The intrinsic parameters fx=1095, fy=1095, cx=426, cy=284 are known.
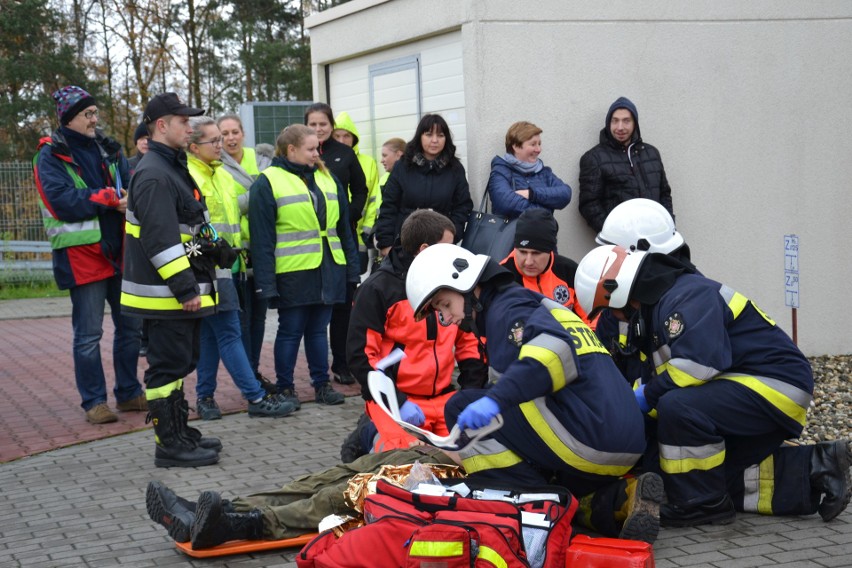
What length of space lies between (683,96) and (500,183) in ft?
6.59

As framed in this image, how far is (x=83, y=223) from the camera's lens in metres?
7.73

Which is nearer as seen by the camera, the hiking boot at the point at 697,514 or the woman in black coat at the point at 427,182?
the hiking boot at the point at 697,514

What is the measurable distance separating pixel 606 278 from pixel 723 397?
0.80 m

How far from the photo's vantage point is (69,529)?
552cm

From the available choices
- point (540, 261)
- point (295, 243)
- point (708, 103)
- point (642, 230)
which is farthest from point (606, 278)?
point (708, 103)

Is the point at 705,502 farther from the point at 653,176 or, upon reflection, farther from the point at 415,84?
the point at 415,84

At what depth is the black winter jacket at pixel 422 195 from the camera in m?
8.12

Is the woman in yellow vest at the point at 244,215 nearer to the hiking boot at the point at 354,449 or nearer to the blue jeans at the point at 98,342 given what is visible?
the blue jeans at the point at 98,342

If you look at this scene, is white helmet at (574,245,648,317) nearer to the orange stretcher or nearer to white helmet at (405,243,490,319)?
white helmet at (405,243,490,319)

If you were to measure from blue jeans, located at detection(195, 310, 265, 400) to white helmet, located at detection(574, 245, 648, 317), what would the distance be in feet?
10.6

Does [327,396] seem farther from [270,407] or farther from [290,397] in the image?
[270,407]

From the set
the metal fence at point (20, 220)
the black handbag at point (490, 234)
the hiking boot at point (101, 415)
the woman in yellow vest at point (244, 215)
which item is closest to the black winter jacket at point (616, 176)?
the black handbag at point (490, 234)

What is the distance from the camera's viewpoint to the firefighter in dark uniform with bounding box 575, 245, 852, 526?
516 centimetres

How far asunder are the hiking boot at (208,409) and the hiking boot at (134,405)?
52cm
